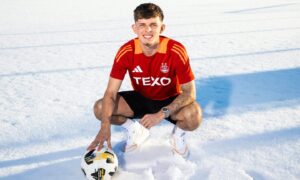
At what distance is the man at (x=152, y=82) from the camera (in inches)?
106

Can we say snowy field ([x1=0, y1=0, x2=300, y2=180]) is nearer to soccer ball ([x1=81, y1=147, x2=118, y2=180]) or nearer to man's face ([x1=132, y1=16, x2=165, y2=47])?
soccer ball ([x1=81, y1=147, x2=118, y2=180])

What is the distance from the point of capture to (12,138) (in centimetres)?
334

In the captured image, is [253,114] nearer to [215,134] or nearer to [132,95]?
[215,134]

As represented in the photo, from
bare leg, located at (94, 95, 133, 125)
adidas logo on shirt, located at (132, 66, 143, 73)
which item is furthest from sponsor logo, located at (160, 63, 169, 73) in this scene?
bare leg, located at (94, 95, 133, 125)

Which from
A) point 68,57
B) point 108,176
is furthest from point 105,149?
point 68,57

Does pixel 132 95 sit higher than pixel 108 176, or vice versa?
pixel 132 95

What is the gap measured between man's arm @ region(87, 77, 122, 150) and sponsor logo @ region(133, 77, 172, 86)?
0.20 meters

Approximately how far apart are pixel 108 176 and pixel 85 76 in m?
3.16

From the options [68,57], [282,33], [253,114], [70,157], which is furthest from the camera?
[282,33]

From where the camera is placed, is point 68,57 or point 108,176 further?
point 68,57

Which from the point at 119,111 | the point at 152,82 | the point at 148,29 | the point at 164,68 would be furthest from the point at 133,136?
the point at 148,29

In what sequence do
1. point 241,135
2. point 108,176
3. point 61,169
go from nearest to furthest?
point 108,176, point 61,169, point 241,135

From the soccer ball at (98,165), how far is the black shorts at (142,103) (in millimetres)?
678

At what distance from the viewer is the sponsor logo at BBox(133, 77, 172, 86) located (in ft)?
9.57
